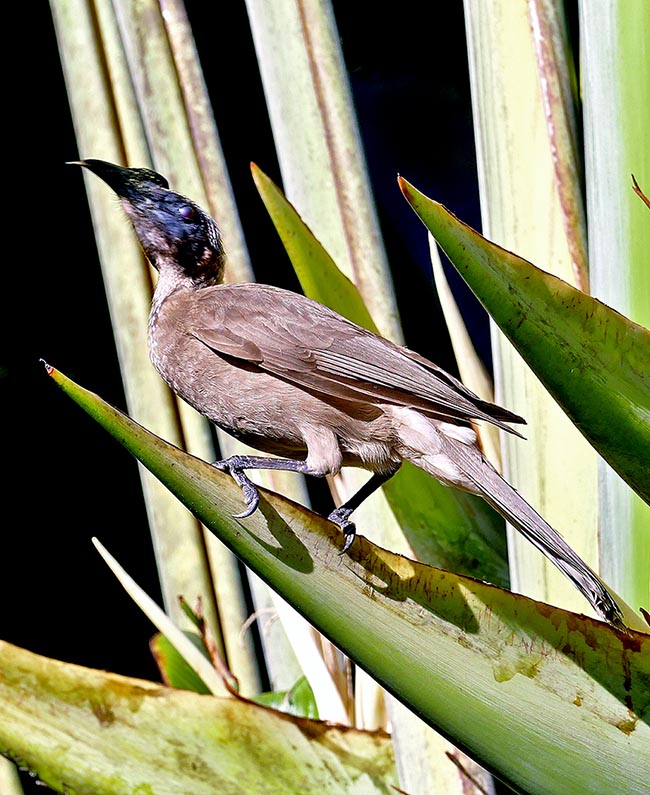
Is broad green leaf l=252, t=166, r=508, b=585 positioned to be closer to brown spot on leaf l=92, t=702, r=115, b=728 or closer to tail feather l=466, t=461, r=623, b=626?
tail feather l=466, t=461, r=623, b=626

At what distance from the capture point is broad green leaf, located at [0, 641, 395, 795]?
1120 mm

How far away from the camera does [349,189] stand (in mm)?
1730

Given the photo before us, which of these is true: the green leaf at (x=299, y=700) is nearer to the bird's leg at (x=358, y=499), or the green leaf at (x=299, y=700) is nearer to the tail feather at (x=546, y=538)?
the bird's leg at (x=358, y=499)

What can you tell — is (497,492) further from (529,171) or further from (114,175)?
(114,175)

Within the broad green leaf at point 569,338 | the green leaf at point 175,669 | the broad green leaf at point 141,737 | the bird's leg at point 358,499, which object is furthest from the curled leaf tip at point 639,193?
the green leaf at point 175,669

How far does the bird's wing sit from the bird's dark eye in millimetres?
230

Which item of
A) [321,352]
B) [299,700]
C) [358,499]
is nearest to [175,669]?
[299,700]

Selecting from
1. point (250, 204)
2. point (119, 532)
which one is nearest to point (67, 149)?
point (250, 204)

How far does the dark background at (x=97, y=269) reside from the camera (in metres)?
2.63

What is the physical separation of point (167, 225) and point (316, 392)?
1.78 ft

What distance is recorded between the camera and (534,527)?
108cm

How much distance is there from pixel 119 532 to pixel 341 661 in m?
1.27

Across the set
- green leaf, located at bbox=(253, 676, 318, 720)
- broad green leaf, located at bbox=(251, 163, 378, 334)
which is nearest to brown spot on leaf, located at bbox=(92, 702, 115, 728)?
broad green leaf, located at bbox=(251, 163, 378, 334)

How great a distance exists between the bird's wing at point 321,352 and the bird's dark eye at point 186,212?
0.23m
